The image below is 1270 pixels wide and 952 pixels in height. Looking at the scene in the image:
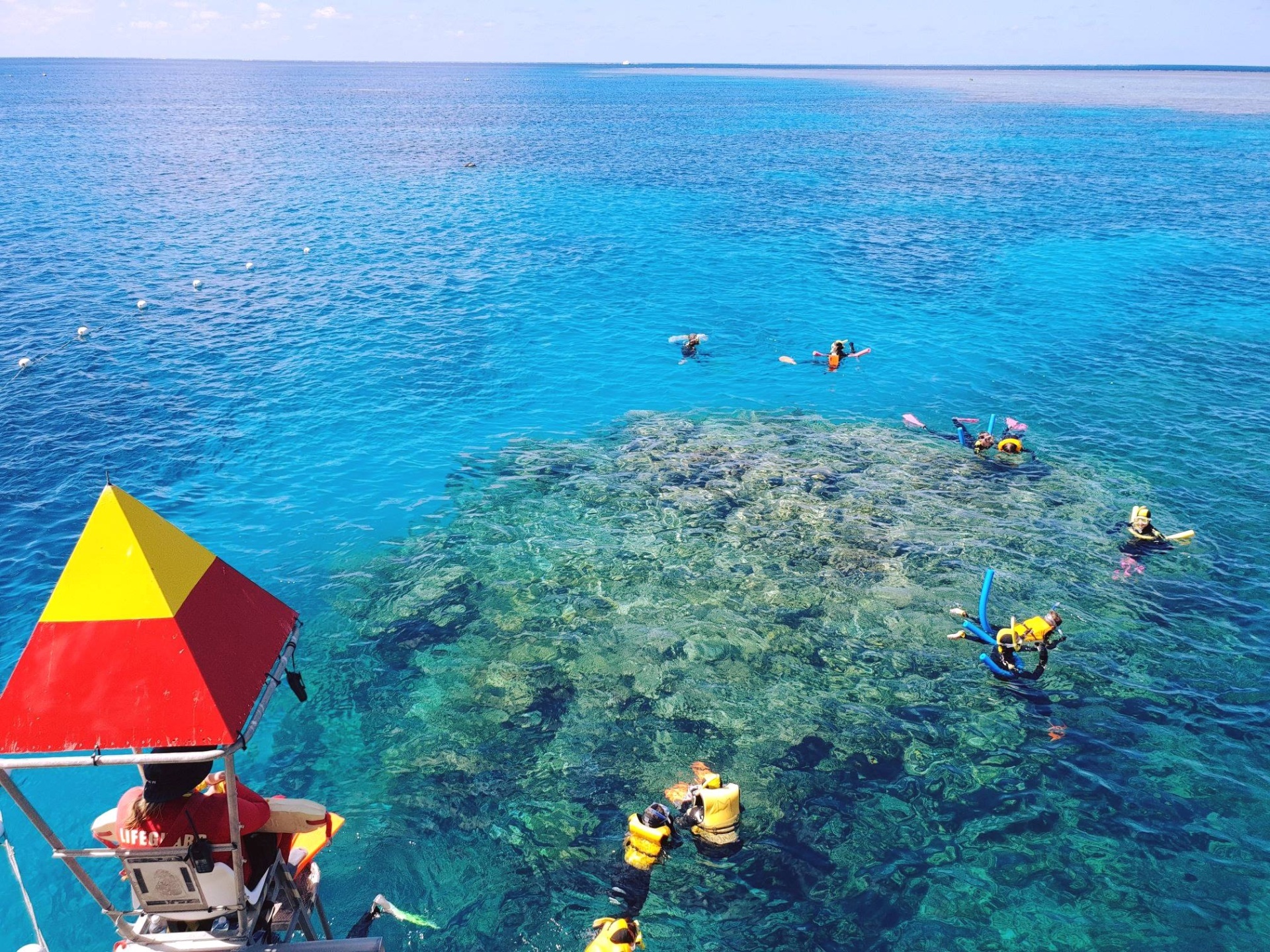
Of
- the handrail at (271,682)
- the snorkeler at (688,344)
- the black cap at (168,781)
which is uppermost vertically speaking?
the handrail at (271,682)

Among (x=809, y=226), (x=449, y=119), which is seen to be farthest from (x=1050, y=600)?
(x=449, y=119)

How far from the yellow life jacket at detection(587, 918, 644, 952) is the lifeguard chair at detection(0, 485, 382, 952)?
180 inches

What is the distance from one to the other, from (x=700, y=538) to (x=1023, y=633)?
8801 millimetres

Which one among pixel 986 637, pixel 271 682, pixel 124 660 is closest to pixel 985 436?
pixel 986 637

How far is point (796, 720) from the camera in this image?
15922mm

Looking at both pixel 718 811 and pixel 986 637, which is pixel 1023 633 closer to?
pixel 986 637

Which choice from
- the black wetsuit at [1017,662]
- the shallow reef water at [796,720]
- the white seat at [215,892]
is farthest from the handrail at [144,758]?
the black wetsuit at [1017,662]

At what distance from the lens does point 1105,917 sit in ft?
40.2

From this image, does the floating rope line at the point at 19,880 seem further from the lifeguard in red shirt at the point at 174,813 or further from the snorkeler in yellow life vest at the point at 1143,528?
the snorkeler in yellow life vest at the point at 1143,528

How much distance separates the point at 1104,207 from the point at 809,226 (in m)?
28.1

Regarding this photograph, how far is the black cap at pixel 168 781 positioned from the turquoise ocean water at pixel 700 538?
645 centimetres

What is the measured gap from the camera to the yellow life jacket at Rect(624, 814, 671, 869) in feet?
41.1

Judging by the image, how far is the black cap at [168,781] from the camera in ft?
22.7

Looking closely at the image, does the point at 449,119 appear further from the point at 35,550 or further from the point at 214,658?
the point at 214,658
